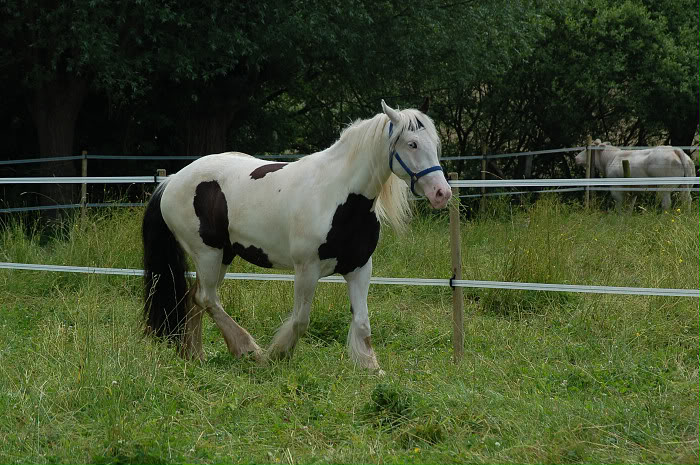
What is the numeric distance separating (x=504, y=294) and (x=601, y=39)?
1279 centimetres

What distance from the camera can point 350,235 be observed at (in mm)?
5410

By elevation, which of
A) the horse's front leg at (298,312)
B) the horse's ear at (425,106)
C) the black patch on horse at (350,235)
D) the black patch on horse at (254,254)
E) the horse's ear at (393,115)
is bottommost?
the horse's front leg at (298,312)

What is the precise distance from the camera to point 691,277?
6898 mm

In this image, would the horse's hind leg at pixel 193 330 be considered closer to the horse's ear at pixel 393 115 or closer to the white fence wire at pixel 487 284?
the white fence wire at pixel 487 284

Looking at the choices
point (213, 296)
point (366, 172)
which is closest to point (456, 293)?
point (366, 172)

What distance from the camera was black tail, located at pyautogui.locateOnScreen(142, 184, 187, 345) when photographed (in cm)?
612

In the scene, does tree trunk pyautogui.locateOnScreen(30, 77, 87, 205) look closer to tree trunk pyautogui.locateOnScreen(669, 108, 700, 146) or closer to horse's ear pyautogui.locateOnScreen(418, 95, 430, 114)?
horse's ear pyautogui.locateOnScreen(418, 95, 430, 114)

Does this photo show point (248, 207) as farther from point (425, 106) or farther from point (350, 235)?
point (425, 106)

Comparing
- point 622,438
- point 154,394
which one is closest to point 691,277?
point 622,438

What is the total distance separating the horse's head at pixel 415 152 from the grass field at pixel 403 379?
1.18m

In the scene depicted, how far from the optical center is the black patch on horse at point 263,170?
19.3 ft

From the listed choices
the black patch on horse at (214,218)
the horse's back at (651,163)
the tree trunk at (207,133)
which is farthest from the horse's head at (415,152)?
the horse's back at (651,163)

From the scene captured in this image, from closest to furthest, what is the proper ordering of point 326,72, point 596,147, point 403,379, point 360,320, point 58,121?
point 403,379 < point 360,320 < point 58,121 < point 326,72 < point 596,147

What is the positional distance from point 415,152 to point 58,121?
1042 cm
